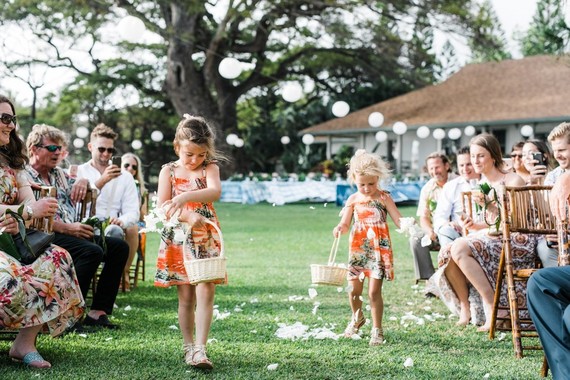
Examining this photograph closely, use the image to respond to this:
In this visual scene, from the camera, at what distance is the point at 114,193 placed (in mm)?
7129

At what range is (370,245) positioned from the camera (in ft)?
18.0

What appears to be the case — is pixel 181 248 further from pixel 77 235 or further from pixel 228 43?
pixel 228 43

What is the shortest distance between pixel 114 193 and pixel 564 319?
4.76 meters

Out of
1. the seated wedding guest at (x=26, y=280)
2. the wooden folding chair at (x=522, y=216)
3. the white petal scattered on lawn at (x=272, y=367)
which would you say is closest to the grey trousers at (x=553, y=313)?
the wooden folding chair at (x=522, y=216)

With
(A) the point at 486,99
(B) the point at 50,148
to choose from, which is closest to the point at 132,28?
(B) the point at 50,148

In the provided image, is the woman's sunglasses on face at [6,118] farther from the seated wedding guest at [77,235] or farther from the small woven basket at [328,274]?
the small woven basket at [328,274]

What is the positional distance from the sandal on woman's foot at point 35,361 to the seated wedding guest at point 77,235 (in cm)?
115

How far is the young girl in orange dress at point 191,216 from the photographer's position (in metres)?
4.45

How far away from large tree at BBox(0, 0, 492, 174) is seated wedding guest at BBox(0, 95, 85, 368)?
2169 cm

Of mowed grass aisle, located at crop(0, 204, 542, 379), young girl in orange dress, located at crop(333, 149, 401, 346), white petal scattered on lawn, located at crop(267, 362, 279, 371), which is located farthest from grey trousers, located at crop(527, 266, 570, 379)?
young girl in orange dress, located at crop(333, 149, 401, 346)

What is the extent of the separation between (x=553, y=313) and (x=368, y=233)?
197 cm

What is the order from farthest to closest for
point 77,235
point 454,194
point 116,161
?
point 454,194 < point 116,161 < point 77,235

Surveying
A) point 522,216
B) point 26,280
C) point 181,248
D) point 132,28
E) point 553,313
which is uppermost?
point 132,28

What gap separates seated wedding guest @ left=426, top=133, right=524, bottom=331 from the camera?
5645mm
